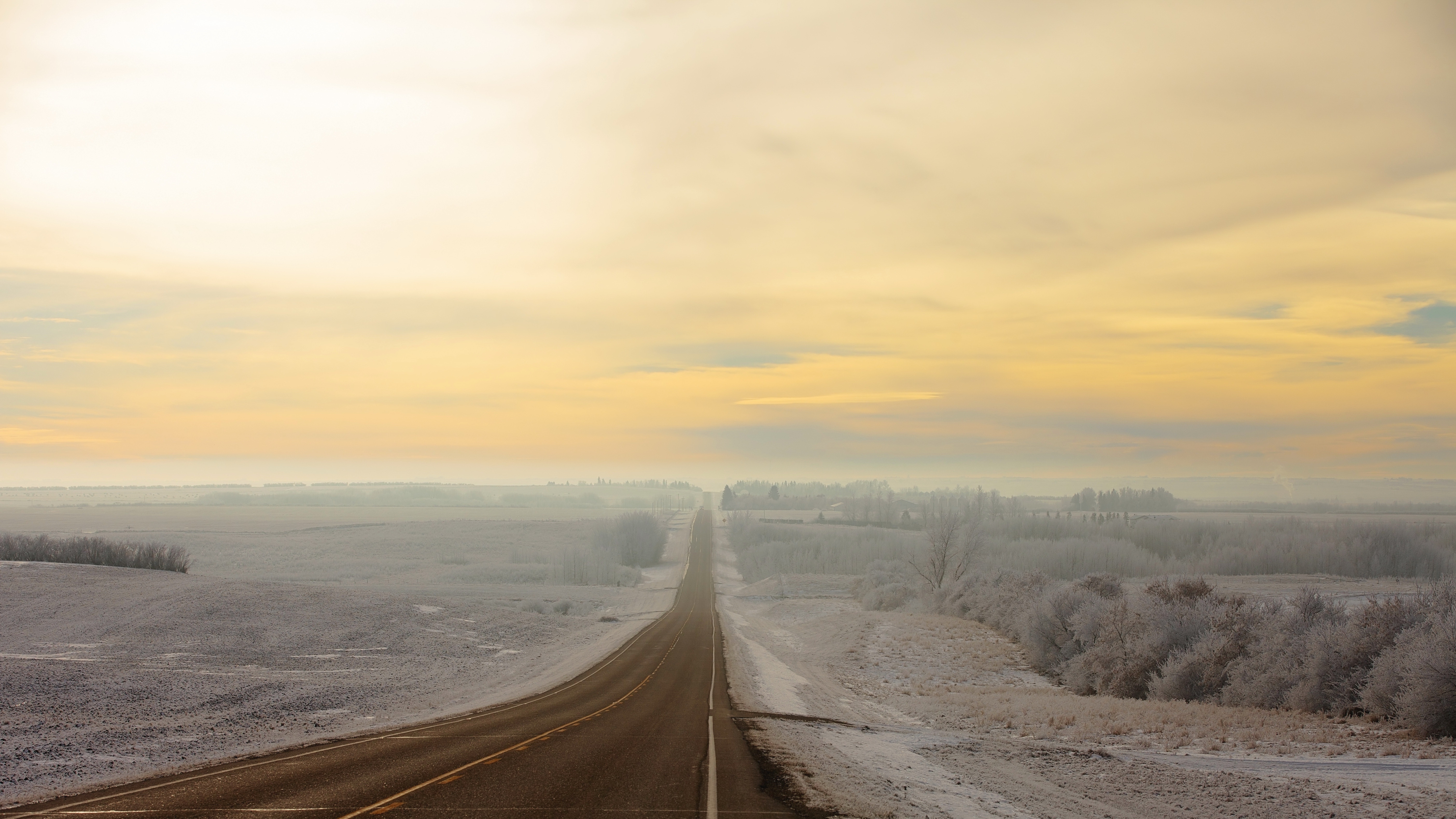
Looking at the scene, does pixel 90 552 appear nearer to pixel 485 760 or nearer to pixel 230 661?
pixel 230 661

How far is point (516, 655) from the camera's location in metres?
43.1

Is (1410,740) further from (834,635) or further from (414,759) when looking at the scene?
(834,635)

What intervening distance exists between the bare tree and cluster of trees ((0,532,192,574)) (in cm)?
6740

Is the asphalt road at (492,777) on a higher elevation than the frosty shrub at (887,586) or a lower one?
higher

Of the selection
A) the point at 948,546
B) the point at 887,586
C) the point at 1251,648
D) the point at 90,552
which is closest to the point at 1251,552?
the point at 948,546

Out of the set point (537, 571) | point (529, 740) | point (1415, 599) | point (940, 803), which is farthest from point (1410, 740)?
point (537, 571)

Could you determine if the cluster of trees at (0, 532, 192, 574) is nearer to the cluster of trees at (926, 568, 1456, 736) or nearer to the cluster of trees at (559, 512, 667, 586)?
the cluster of trees at (559, 512, 667, 586)

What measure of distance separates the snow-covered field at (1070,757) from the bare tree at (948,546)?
135 feet

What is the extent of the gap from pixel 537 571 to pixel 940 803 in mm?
96862

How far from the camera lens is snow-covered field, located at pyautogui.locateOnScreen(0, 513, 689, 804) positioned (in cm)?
1636

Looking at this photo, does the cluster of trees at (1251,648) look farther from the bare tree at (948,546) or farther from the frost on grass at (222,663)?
the bare tree at (948,546)

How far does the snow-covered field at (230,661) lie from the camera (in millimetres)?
16359

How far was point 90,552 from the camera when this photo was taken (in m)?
60.4

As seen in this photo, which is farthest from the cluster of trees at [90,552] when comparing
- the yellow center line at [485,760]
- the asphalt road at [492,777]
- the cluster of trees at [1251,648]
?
the cluster of trees at [1251,648]
